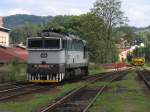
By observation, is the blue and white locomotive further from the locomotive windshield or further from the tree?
the tree

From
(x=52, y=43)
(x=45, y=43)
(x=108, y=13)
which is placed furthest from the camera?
(x=108, y=13)

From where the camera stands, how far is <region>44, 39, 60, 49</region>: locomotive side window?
3241 centimetres

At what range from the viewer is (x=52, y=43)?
32562mm

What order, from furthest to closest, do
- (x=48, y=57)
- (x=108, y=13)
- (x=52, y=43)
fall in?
(x=108, y=13)
(x=52, y=43)
(x=48, y=57)

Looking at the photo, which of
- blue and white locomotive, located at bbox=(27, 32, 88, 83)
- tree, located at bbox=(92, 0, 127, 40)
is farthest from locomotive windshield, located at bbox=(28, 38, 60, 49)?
tree, located at bbox=(92, 0, 127, 40)

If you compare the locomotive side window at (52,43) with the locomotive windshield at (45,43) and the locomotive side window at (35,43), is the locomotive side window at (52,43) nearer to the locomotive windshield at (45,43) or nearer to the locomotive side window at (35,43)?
the locomotive windshield at (45,43)

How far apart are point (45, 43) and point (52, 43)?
1.58 ft

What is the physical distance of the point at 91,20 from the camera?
10544cm

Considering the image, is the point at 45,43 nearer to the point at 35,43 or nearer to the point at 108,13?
the point at 35,43

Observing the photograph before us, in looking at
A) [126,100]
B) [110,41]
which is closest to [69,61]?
[126,100]

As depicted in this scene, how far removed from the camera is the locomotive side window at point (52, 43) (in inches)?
1276

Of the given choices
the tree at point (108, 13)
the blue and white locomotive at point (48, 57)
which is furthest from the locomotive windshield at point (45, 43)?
the tree at point (108, 13)

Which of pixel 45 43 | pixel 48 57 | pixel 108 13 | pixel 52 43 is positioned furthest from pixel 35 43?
pixel 108 13

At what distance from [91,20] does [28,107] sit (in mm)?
88593
